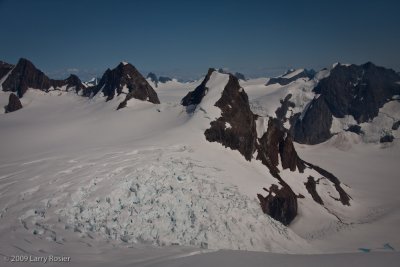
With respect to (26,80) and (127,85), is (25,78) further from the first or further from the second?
(127,85)

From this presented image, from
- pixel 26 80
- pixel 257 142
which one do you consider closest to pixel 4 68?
pixel 26 80

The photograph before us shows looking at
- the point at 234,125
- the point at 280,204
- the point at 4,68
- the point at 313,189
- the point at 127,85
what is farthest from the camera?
the point at 4,68

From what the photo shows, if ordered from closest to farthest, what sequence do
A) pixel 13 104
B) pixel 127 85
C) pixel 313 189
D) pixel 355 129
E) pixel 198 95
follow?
1. pixel 313 189
2. pixel 198 95
3. pixel 127 85
4. pixel 13 104
5. pixel 355 129

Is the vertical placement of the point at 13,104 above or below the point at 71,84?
below

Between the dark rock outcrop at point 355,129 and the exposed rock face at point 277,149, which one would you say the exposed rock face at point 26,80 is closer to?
the exposed rock face at point 277,149

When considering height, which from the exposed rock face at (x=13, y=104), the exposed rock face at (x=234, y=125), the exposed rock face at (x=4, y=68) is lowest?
the exposed rock face at (x=234, y=125)

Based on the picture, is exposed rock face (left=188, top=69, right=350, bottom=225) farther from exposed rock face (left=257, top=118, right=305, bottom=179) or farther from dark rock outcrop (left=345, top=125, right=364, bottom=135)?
dark rock outcrop (left=345, top=125, right=364, bottom=135)

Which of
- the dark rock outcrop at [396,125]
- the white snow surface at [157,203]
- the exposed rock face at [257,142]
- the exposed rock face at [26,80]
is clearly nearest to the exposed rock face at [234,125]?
the exposed rock face at [257,142]
